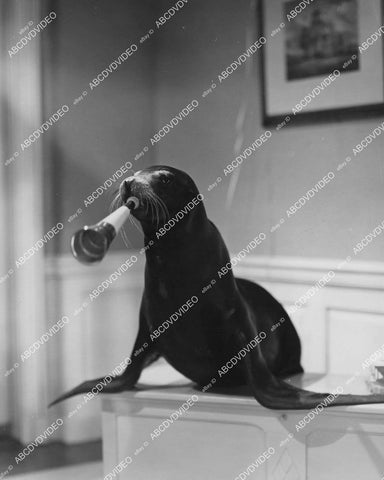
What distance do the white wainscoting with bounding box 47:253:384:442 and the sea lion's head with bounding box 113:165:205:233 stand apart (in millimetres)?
706

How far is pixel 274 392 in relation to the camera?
162cm

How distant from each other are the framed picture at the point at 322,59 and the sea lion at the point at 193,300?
2.44 feet

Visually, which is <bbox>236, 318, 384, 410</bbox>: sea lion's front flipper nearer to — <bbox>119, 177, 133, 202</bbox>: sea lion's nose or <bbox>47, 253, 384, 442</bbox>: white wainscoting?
<bbox>119, 177, 133, 202</bbox>: sea lion's nose

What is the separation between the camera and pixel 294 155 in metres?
2.32

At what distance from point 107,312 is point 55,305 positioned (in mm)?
184

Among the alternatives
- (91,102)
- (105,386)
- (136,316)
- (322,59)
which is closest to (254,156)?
(322,59)

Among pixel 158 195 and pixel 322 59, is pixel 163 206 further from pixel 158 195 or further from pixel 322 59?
pixel 322 59

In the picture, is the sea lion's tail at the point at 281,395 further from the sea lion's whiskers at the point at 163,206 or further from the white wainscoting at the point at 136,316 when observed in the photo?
the white wainscoting at the point at 136,316

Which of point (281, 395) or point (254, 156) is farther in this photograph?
point (254, 156)

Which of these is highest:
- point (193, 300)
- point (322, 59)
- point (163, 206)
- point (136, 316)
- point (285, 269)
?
point (322, 59)

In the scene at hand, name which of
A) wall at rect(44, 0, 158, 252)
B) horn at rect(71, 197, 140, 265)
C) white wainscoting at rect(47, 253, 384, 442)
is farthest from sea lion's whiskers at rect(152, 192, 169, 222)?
wall at rect(44, 0, 158, 252)

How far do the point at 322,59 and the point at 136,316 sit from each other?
1073 millimetres

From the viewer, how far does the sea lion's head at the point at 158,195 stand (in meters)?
1.58

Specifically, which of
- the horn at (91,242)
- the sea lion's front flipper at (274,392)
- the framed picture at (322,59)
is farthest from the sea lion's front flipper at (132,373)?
the framed picture at (322,59)
